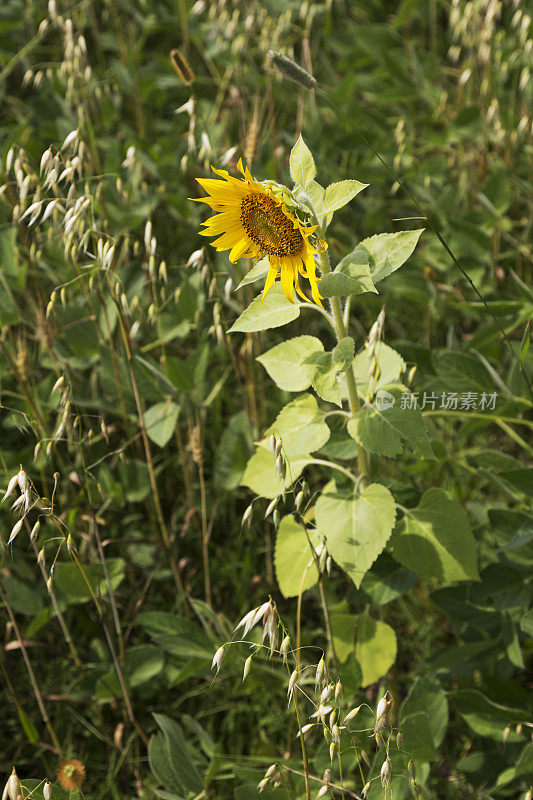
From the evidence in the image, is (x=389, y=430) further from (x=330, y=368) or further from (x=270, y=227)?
A: (x=270, y=227)

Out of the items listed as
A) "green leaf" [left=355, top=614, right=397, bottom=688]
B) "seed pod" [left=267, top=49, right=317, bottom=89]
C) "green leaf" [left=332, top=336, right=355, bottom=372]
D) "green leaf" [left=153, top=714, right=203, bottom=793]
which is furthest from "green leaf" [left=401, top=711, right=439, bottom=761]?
"seed pod" [left=267, top=49, right=317, bottom=89]

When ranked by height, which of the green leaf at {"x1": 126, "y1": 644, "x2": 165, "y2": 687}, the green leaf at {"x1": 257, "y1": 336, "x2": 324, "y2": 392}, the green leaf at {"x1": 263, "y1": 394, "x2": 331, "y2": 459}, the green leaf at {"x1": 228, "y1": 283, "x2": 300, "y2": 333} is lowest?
the green leaf at {"x1": 126, "y1": 644, "x2": 165, "y2": 687}

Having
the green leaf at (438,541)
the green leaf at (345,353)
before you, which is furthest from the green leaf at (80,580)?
the green leaf at (345,353)

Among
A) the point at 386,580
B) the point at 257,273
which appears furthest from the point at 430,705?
the point at 257,273

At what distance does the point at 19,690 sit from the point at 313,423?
0.90m

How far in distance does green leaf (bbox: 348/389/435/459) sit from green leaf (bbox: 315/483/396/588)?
9cm

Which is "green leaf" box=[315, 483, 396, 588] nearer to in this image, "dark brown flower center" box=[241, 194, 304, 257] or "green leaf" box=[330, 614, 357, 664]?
"green leaf" box=[330, 614, 357, 664]

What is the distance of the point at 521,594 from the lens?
1.46m

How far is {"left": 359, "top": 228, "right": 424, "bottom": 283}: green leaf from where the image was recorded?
115 cm

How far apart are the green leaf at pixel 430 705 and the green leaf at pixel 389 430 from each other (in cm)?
44

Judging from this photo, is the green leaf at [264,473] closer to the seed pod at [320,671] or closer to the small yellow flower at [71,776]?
the seed pod at [320,671]

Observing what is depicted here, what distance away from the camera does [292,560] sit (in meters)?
1.40

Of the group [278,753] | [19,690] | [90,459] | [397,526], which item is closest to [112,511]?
[90,459]

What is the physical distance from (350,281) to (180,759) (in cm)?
87
